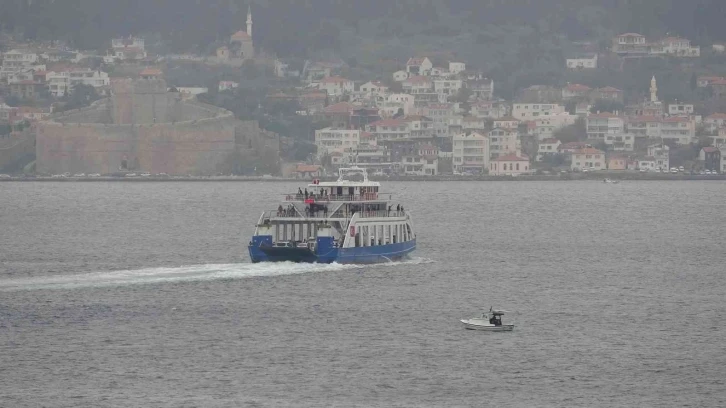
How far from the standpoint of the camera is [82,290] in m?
52.2

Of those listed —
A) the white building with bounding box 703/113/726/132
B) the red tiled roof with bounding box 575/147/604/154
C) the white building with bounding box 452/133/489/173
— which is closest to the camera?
the white building with bounding box 452/133/489/173

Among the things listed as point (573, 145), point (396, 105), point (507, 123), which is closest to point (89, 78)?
point (396, 105)

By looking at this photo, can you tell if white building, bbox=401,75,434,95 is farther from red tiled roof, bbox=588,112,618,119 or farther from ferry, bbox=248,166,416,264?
ferry, bbox=248,166,416,264

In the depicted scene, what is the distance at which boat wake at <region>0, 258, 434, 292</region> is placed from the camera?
53.3 m

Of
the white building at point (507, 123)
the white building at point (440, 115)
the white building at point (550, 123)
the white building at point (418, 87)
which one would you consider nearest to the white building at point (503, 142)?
the white building at point (507, 123)

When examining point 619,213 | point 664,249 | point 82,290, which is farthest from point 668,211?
point 82,290

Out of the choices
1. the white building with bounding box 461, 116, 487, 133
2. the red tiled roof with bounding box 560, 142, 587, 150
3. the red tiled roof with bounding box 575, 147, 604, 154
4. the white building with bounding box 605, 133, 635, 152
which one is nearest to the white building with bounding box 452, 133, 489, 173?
the red tiled roof with bounding box 575, 147, 604, 154

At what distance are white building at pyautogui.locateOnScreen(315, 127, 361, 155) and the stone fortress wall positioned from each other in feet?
23.3

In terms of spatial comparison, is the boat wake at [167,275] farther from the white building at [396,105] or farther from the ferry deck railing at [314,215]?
the white building at [396,105]

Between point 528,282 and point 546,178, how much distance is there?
97.0 meters

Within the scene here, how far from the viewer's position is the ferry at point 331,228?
56.8 metres

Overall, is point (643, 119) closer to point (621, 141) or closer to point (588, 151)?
point (621, 141)

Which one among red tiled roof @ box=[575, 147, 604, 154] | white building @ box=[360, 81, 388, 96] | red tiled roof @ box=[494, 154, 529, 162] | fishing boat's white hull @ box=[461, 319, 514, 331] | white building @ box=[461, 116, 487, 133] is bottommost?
fishing boat's white hull @ box=[461, 319, 514, 331]

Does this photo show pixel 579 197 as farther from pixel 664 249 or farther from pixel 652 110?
Answer: pixel 652 110
